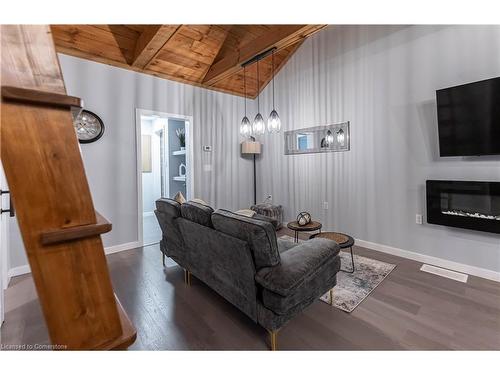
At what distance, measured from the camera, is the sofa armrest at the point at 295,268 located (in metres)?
1.46

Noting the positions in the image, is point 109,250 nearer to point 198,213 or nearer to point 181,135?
point 198,213

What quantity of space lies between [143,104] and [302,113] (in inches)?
107

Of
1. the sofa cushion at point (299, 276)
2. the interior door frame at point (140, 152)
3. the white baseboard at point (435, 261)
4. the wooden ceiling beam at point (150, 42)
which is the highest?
the wooden ceiling beam at point (150, 42)

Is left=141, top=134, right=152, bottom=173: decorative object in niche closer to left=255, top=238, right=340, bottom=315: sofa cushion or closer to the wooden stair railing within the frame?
left=255, top=238, right=340, bottom=315: sofa cushion

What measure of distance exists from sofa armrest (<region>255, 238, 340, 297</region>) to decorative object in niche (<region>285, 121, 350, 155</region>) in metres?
2.26

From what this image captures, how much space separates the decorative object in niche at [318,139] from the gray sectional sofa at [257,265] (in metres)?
2.28

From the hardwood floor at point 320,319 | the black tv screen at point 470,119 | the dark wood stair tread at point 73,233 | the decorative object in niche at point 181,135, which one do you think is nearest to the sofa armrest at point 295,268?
the hardwood floor at point 320,319

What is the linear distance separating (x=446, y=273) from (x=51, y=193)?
11.5 ft

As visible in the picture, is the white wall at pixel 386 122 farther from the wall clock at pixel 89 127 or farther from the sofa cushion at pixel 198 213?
the wall clock at pixel 89 127

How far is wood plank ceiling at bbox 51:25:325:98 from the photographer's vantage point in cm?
289

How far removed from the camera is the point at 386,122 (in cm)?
322

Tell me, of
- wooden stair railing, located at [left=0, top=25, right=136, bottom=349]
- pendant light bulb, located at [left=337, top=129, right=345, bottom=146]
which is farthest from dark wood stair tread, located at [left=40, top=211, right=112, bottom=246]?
pendant light bulb, located at [left=337, top=129, right=345, bottom=146]
